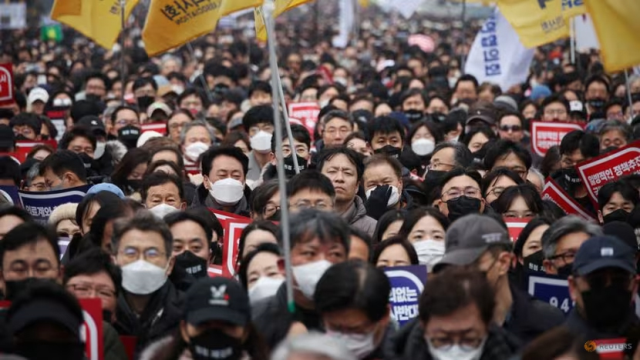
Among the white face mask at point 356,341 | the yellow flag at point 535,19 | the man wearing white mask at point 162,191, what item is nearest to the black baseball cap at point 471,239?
the white face mask at point 356,341

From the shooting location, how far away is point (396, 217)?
9.25 m

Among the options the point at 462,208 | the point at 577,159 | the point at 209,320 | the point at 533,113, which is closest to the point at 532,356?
the point at 209,320

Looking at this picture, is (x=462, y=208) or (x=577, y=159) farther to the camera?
(x=577, y=159)

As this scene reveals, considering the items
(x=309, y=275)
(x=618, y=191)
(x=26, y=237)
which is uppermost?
(x=26, y=237)

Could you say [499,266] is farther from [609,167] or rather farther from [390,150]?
[390,150]

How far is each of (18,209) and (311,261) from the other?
106 inches

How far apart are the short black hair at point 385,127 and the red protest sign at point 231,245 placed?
3.90 m

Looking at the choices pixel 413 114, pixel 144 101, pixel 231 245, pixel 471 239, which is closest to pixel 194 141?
pixel 413 114

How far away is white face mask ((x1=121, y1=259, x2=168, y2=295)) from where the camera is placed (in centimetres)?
760

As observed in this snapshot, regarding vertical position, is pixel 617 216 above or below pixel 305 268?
below

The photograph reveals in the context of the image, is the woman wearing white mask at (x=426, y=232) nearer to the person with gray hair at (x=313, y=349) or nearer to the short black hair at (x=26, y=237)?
the short black hair at (x=26, y=237)

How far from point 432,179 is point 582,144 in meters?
1.89

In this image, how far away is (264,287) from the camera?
7.45 meters

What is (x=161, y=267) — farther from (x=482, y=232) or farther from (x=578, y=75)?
(x=578, y=75)
